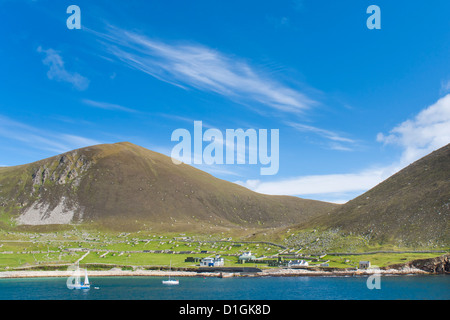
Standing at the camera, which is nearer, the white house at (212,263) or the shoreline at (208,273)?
the shoreline at (208,273)

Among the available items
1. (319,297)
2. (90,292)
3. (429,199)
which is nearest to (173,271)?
(90,292)

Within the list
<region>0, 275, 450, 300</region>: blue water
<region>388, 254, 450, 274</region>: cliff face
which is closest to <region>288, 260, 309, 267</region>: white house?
<region>0, 275, 450, 300</region>: blue water

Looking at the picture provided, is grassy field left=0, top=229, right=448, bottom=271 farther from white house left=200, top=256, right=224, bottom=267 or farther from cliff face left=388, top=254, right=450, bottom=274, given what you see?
white house left=200, top=256, right=224, bottom=267

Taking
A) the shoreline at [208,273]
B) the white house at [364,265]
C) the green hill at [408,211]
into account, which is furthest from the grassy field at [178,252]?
the green hill at [408,211]

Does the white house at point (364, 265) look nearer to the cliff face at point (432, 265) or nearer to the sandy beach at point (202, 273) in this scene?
the sandy beach at point (202, 273)

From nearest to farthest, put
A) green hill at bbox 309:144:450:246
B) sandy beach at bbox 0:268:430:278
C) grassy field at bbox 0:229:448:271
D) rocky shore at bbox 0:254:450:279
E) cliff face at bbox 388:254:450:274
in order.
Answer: cliff face at bbox 388:254:450:274
rocky shore at bbox 0:254:450:279
sandy beach at bbox 0:268:430:278
grassy field at bbox 0:229:448:271
green hill at bbox 309:144:450:246
